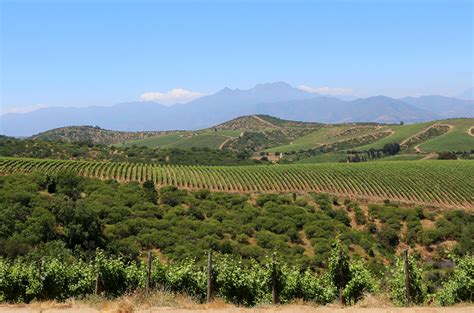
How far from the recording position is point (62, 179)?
6153 centimetres

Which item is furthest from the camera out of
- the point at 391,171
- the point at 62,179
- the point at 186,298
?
the point at 391,171

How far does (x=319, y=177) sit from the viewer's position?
299ft

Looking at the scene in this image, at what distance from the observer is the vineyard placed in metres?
78.3

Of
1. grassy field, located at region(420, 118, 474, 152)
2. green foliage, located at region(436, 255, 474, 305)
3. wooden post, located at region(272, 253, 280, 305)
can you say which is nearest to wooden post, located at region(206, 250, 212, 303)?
wooden post, located at region(272, 253, 280, 305)

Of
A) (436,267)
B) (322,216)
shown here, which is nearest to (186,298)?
(436,267)

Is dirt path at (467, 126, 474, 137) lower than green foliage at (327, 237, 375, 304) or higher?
higher

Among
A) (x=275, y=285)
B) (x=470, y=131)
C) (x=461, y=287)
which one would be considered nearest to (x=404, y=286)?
A: (x=461, y=287)

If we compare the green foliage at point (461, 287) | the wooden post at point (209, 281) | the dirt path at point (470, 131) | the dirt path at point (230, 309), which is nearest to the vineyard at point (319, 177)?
the wooden post at point (209, 281)

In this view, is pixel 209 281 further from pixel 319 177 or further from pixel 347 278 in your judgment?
pixel 319 177

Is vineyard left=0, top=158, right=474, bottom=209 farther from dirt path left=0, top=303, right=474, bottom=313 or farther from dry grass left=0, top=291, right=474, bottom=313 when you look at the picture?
dirt path left=0, top=303, right=474, bottom=313

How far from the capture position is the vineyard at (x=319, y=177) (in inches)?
3083

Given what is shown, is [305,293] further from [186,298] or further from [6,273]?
[6,273]

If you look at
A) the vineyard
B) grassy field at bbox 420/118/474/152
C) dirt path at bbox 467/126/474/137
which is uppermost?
dirt path at bbox 467/126/474/137

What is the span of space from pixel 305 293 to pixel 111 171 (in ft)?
223
